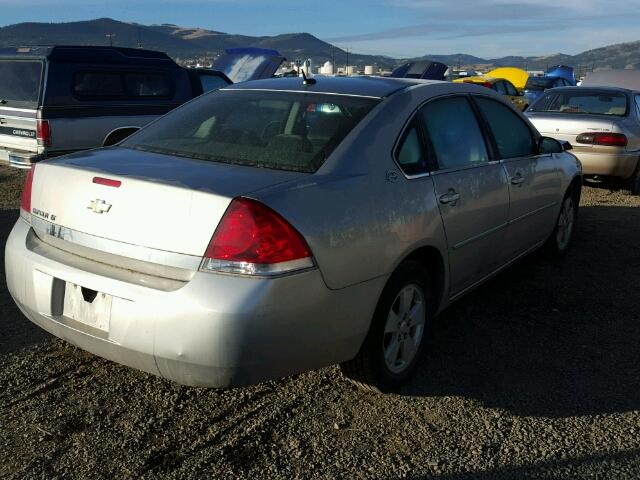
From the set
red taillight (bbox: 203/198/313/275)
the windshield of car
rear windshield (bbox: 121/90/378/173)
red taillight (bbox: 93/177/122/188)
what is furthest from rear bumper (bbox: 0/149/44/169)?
the windshield of car

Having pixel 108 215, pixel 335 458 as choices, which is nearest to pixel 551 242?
pixel 335 458

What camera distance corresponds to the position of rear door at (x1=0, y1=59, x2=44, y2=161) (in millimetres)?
7289

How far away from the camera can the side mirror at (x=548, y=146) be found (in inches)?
190

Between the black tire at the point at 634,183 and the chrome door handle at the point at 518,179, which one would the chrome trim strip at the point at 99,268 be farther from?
the black tire at the point at 634,183

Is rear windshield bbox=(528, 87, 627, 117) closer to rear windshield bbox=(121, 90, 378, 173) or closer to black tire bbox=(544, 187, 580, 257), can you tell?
black tire bbox=(544, 187, 580, 257)

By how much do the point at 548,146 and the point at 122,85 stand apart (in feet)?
18.0

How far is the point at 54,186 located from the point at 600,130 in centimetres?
731

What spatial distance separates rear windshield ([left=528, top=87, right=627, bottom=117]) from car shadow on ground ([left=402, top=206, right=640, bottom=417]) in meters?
3.82

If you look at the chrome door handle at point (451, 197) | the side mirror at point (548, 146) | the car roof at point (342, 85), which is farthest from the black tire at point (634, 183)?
the chrome door handle at point (451, 197)

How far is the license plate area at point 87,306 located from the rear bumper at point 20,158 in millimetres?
5023

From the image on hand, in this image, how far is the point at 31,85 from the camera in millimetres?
7461

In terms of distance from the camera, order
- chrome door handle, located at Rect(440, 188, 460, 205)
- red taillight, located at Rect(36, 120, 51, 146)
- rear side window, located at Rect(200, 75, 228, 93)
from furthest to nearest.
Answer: rear side window, located at Rect(200, 75, 228, 93), red taillight, located at Rect(36, 120, 51, 146), chrome door handle, located at Rect(440, 188, 460, 205)

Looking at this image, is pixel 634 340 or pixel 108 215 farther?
pixel 634 340

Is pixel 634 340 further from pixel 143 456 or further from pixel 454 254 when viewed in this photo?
pixel 143 456
